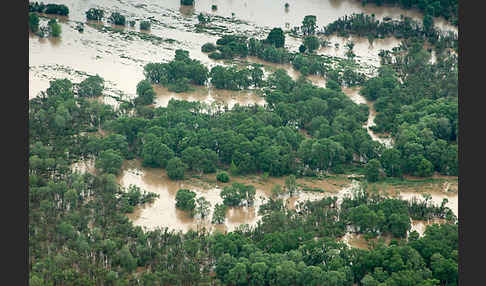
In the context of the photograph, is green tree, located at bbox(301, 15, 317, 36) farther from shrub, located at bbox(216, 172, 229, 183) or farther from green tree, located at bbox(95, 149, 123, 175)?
green tree, located at bbox(95, 149, 123, 175)

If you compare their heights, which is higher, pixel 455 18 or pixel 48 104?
pixel 455 18

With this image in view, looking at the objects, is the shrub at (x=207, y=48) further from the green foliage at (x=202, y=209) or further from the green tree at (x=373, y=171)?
the green foliage at (x=202, y=209)

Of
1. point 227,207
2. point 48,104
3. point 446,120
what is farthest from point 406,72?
point 48,104

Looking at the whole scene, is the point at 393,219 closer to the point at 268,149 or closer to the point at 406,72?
the point at 268,149

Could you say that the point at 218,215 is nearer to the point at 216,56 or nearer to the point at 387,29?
the point at 216,56

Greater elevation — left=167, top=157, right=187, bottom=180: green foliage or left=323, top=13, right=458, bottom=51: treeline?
left=323, top=13, right=458, bottom=51: treeline

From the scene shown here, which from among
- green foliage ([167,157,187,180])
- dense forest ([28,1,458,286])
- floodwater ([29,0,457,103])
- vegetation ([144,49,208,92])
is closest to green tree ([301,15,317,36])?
floodwater ([29,0,457,103])

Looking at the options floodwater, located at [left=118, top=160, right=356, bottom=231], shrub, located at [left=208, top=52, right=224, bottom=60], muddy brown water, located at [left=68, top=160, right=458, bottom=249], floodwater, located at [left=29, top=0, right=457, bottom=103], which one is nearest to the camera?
muddy brown water, located at [left=68, top=160, right=458, bottom=249]
